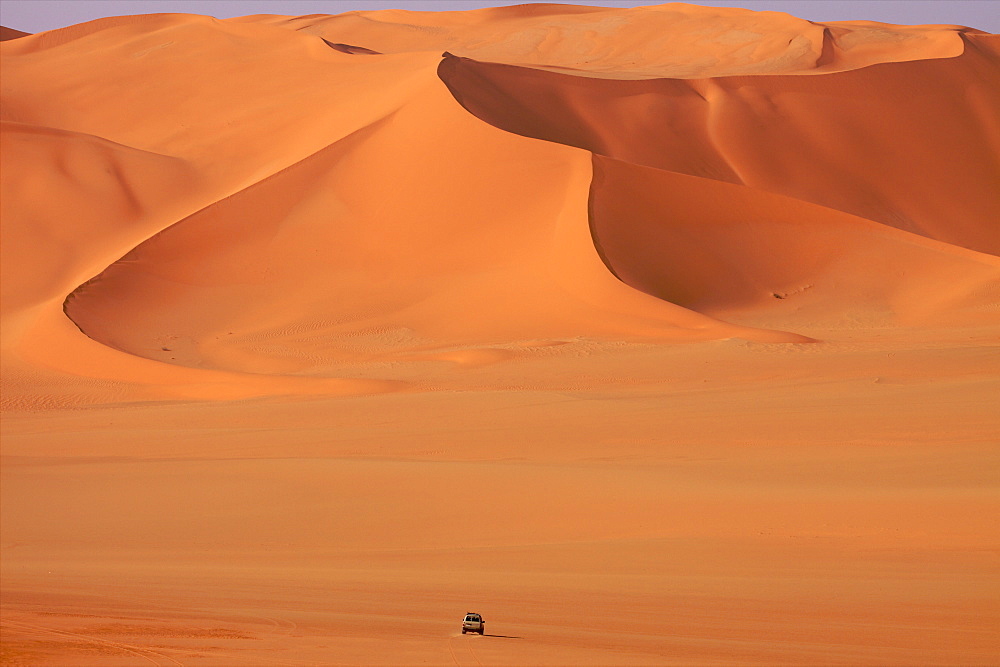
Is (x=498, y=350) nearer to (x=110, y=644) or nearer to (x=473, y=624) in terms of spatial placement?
(x=473, y=624)

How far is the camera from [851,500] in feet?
28.9

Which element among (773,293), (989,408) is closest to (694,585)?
(989,408)

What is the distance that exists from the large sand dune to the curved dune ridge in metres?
0.10

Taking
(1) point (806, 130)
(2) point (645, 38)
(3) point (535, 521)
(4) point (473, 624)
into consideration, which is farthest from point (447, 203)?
(2) point (645, 38)

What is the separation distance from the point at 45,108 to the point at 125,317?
49.1ft

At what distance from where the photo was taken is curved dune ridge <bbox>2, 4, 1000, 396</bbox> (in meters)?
18.9

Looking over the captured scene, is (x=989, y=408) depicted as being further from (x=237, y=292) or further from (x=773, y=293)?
(x=237, y=292)

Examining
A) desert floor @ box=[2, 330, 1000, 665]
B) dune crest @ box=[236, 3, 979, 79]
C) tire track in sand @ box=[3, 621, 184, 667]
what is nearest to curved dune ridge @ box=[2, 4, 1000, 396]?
dune crest @ box=[236, 3, 979, 79]

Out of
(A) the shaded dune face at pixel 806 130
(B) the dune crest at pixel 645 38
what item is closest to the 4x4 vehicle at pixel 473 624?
(A) the shaded dune face at pixel 806 130

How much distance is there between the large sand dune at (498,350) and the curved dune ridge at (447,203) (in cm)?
10

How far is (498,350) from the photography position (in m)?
17.1

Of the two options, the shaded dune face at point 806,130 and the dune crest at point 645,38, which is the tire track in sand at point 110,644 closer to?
Result: the shaded dune face at point 806,130

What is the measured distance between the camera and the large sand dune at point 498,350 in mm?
6773

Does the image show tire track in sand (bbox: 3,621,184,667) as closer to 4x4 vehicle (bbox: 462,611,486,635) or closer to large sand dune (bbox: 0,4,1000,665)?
large sand dune (bbox: 0,4,1000,665)
